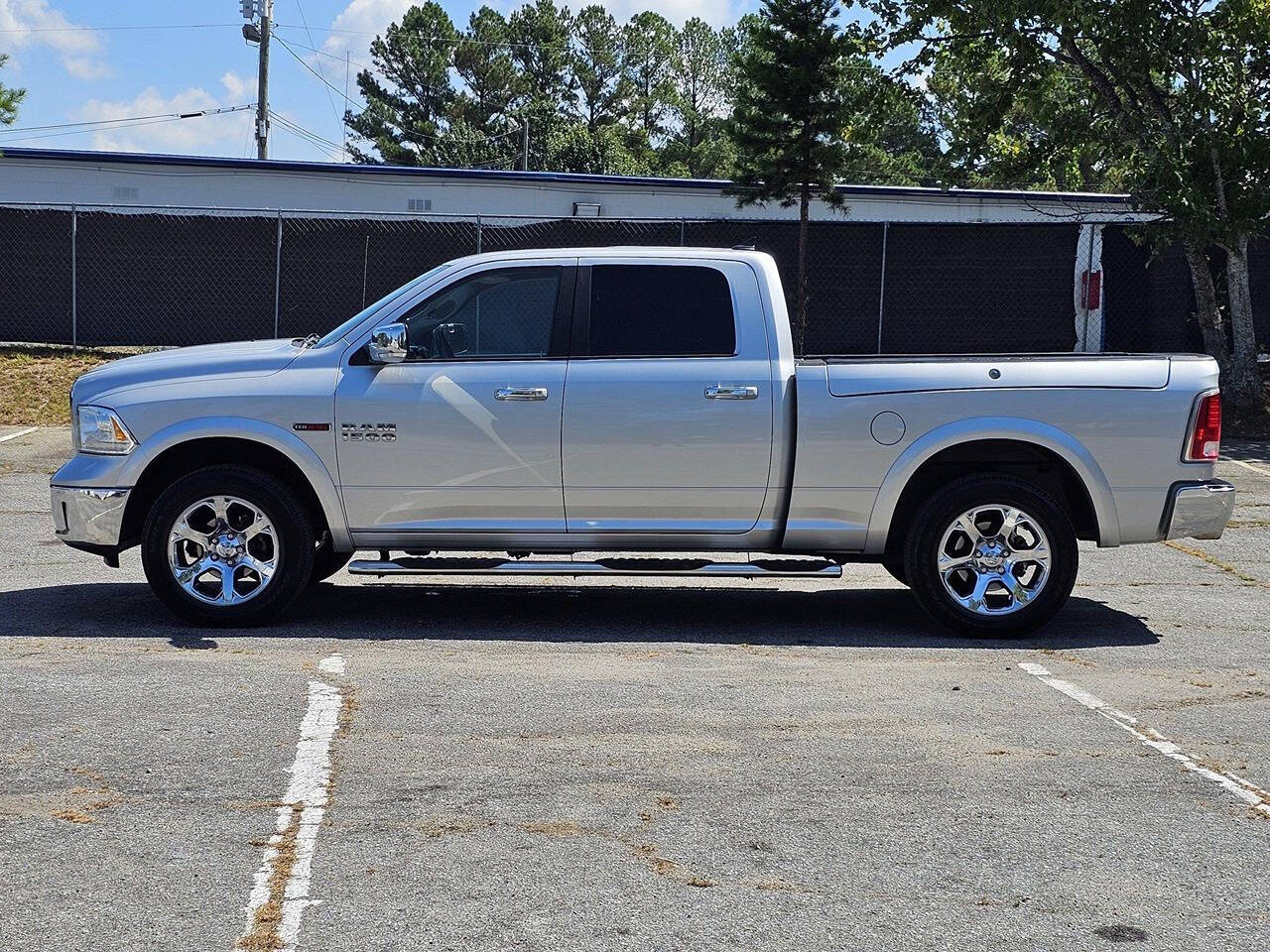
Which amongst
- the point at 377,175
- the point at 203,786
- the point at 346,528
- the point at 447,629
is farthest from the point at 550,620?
the point at 377,175

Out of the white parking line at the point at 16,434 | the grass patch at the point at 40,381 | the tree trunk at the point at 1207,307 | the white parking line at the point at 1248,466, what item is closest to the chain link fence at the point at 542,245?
the grass patch at the point at 40,381

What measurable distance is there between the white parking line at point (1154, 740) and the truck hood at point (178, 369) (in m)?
4.11

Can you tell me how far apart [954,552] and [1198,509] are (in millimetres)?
1238

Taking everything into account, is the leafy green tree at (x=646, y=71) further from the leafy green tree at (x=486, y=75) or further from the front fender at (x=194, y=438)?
the front fender at (x=194, y=438)

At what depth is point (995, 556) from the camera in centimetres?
744

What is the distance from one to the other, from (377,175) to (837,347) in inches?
475

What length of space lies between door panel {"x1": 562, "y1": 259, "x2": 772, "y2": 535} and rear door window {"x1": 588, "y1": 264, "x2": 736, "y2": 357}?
0.02 metres

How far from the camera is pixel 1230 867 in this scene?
429 cm

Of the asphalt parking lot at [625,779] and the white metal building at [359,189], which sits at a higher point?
the white metal building at [359,189]

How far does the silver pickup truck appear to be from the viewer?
732 cm

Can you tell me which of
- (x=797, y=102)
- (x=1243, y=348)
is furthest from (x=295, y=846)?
(x=797, y=102)

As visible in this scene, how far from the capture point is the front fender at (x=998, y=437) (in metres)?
7.30

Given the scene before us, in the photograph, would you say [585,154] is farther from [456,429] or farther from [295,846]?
[295,846]

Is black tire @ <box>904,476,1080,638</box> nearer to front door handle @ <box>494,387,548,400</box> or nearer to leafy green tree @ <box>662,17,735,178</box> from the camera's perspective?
front door handle @ <box>494,387,548,400</box>
